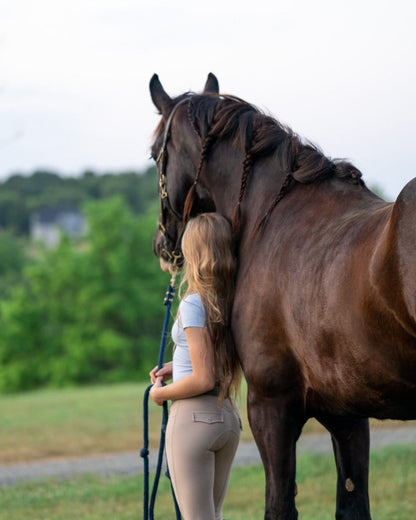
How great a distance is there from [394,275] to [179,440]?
130 centimetres

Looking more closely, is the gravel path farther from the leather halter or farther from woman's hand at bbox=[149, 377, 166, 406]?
woman's hand at bbox=[149, 377, 166, 406]

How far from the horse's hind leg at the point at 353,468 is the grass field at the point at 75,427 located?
3.66 meters

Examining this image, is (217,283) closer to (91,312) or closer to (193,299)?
(193,299)

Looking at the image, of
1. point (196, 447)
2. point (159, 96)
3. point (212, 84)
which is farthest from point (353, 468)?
point (212, 84)

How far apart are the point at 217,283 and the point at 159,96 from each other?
122cm

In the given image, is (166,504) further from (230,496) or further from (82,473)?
(82,473)

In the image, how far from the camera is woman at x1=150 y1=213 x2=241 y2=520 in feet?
10.5

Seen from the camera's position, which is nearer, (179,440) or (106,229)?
(179,440)

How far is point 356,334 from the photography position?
260cm

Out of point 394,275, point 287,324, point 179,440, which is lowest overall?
point 179,440

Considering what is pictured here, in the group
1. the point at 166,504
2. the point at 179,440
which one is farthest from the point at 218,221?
the point at 166,504

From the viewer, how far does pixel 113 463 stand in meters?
7.93

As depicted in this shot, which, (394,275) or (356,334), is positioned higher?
(394,275)

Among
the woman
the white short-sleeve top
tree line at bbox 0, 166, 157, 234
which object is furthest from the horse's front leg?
tree line at bbox 0, 166, 157, 234
